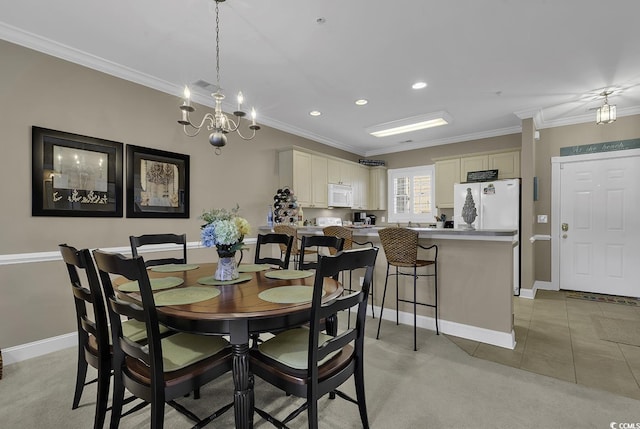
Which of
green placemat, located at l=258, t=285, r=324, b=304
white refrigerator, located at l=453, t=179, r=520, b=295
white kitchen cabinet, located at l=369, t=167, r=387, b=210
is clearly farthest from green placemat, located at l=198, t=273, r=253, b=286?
white kitchen cabinet, located at l=369, t=167, r=387, b=210

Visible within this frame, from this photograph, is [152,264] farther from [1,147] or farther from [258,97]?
[258,97]

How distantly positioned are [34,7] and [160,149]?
145cm

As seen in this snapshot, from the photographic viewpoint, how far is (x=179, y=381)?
1317mm

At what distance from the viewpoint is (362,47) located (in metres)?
2.73

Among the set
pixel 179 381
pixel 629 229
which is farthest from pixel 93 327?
pixel 629 229

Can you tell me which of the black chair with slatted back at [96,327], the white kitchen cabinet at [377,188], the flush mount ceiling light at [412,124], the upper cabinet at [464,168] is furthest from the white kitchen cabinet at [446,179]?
the black chair with slatted back at [96,327]

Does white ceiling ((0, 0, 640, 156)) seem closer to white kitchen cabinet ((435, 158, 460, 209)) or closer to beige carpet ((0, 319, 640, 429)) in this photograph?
white kitchen cabinet ((435, 158, 460, 209))

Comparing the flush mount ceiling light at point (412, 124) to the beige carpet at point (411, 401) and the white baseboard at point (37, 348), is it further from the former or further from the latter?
the white baseboard at point (37, 348)

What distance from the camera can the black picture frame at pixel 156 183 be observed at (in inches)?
125

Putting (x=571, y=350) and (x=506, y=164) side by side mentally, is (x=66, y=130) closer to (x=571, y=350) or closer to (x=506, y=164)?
(x=571, y=350)

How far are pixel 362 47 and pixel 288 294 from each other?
7.54 feet

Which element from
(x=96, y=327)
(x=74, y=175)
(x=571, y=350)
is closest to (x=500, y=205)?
(x=571, y=350)

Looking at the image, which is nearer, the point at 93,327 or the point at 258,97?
the point at 93,327

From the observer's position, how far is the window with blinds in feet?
20.3
